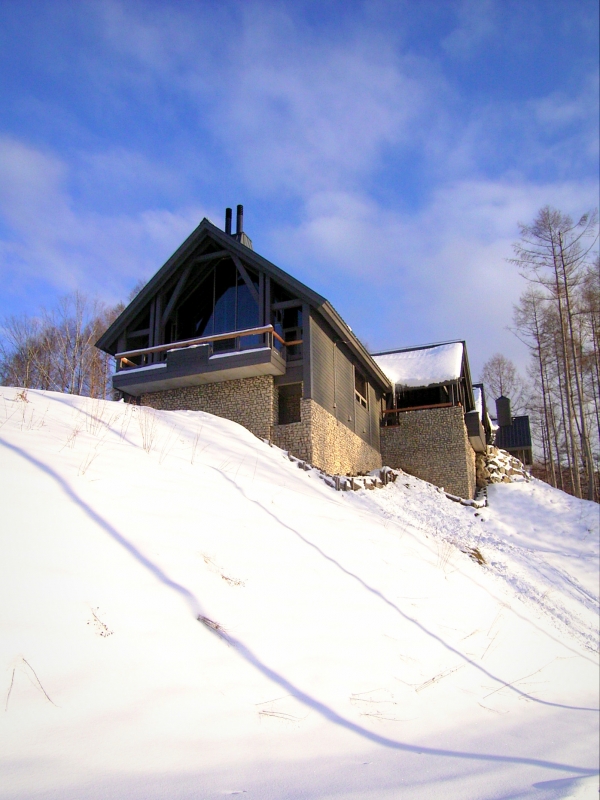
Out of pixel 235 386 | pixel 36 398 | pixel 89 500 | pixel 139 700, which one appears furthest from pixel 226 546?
pixel 235 386

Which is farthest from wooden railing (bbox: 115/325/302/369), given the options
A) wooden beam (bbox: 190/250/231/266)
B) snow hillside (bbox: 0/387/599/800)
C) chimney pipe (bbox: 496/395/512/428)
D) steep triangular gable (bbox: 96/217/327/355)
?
chimney pipe (bbox: 496/395/512/428)

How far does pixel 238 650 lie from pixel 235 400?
1318 centimetres

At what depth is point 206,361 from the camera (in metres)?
16.3

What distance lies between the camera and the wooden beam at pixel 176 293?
704 inches

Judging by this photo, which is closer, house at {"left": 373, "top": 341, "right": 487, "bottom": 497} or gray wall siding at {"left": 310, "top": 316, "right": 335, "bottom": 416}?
gray wall siding at {"left": 310, "top": 316, "right": 335, "bottom": 416}

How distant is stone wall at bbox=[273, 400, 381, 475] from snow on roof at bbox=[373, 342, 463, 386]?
5.87 m

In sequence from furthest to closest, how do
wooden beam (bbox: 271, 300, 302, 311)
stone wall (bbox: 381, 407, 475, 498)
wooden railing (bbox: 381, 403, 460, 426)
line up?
wooden railing (bbox: 381, 403, 460, 426) < stone wall (bbox: 381, 407, 475, 498) < wooden beam (bbox: 271, 300, 302, 311)

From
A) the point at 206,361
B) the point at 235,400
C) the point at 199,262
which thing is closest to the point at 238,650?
the point at 206,361

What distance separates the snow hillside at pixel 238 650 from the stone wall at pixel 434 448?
13.5 m

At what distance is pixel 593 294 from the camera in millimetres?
22469

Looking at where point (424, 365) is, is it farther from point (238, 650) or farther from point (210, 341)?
point (238, 650)

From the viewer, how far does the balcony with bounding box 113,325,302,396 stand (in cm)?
1576

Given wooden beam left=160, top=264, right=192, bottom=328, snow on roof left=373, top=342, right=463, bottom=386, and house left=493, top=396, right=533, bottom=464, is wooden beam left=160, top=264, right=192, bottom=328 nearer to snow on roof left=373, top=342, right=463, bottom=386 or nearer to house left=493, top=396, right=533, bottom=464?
snow on roof left=373, top=342, right=463, bottom=386

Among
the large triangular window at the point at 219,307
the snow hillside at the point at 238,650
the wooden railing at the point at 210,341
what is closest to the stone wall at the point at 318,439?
the wooden railing at the point at 210,341
